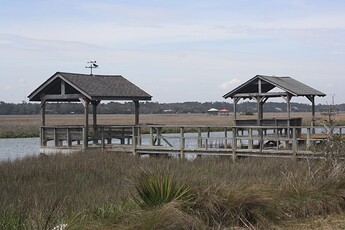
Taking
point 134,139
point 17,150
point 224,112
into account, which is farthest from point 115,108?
point 134,139

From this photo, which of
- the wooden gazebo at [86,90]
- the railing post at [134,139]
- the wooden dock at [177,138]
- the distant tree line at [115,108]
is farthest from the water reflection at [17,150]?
the distant tree line at [115,108]

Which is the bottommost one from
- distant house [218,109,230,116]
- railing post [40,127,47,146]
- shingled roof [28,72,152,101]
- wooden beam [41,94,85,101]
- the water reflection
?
the water reflection

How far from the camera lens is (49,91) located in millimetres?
27688

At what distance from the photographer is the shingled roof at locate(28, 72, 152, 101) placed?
83.3 feet

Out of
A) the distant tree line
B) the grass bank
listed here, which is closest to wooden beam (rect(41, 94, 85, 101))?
the grass bank

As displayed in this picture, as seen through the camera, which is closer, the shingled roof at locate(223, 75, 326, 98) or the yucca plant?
the yucca plant

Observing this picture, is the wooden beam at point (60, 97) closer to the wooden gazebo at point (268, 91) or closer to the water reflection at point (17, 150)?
the water reflection at point (17, 150)

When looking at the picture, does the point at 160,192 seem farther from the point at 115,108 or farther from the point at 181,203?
the point at 115,108

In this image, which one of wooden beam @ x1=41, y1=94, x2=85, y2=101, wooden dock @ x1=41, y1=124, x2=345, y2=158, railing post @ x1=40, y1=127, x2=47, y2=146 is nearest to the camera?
wooden dock @ x1=41, y1=124, x2=345, y2=158

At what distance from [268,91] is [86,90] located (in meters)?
8.93

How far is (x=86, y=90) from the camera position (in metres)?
25.0

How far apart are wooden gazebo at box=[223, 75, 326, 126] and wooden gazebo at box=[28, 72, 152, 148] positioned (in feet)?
14.8

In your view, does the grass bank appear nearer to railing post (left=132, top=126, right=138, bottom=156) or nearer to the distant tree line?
railing post (left=132, top=126, right=138, bottom=156)

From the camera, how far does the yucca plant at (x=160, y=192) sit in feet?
30.8
